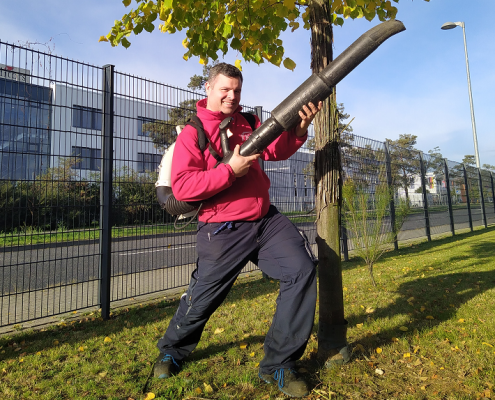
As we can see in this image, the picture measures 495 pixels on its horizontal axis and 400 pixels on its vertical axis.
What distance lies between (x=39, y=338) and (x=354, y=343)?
3135mm

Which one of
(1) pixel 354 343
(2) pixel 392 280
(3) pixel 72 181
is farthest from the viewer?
(2) pixel 392 280

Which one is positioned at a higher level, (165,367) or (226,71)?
(226,71)

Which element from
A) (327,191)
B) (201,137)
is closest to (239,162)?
(201,137)

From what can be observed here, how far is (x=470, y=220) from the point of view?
1388 centimetres

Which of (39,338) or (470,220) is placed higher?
(470,220)

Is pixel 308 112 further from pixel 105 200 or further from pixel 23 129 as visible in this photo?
pixel 23 129

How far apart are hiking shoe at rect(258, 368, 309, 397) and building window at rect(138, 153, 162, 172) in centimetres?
325

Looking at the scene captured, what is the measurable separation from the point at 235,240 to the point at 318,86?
3.70ft

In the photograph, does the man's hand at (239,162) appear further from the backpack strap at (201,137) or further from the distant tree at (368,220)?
the distant tree at (368,220)

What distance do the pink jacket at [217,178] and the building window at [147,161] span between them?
88.7 inches

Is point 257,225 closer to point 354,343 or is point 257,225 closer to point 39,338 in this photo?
point 354,343

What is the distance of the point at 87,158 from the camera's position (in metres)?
4.12

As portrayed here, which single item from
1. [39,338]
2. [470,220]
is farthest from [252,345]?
[470,220]

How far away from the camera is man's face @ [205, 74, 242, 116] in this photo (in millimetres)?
2482
